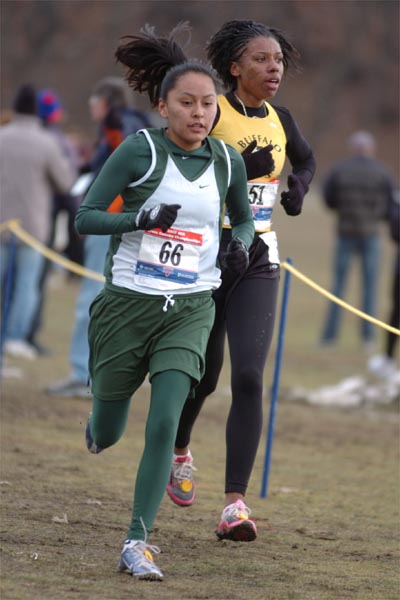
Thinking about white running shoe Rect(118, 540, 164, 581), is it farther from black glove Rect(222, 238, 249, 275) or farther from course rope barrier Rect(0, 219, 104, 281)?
course rope barrier Rect(0, 219, 104, 281)

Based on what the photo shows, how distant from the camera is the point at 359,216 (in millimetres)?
15250

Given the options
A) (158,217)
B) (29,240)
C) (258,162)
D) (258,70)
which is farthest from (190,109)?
(29,240)

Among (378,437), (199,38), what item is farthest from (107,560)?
(199,38)

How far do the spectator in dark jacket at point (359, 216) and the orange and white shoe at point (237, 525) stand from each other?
962 centimetres

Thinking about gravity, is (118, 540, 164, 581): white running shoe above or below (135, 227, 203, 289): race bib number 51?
below

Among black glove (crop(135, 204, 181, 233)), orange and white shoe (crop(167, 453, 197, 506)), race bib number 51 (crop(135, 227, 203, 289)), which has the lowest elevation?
orange and white shoe (crop(167, 453, 197, 506))

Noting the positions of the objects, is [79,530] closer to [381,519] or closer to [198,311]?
[198,311]

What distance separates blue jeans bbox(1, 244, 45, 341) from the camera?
447 inches

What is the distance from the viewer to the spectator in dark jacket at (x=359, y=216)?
1517cm

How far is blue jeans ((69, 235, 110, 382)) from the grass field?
0.30 meters

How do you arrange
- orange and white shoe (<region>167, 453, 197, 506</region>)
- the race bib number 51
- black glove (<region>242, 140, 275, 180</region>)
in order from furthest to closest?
orange and white shoe (<region>167, 453, 197, 506</region>) → black glove (<region>242, 140, 275, 180</region>) → the race bib number 51

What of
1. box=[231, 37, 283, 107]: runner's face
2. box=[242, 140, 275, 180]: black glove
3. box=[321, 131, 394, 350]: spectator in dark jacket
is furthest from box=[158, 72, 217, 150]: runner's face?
box=[321, 131, 394, 350]: spectator in dark jacket

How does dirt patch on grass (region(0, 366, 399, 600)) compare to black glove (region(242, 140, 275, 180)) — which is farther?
black glove (region(242, 140, 275, 180))

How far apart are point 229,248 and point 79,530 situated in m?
1.43
